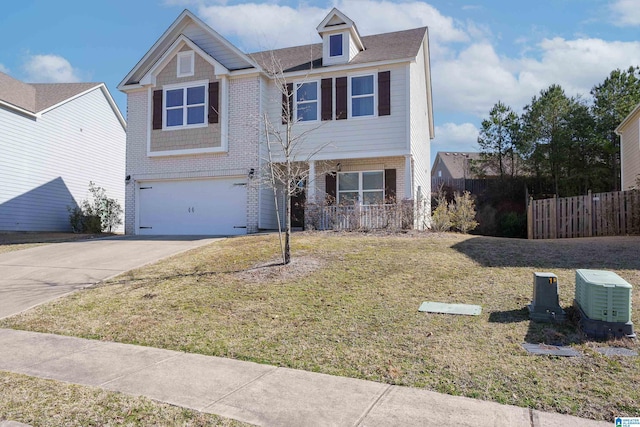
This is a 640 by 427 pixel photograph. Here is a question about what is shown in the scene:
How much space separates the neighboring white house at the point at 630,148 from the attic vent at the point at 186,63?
55.5 ft

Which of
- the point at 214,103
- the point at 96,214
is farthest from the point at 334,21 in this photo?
the point at 96,214

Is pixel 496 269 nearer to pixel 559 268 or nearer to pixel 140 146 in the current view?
pixel 559 268

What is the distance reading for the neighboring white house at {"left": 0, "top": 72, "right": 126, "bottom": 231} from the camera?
64.9 ft

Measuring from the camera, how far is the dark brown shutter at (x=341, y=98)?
54.1 ft

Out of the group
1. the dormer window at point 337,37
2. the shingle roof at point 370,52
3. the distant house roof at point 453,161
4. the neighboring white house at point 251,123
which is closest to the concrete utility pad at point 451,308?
the neighboring white house at point 251,123

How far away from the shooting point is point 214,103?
17.4 metres

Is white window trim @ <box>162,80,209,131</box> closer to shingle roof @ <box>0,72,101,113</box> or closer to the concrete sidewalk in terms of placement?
shingle roof @ <box>0,72,101,113</box>

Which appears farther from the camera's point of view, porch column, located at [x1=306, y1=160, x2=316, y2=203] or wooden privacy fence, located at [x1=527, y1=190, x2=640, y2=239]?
porch column, located at [x1=306, y1=160, x2=316, y2=203]

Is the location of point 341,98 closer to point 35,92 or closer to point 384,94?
point 384,94

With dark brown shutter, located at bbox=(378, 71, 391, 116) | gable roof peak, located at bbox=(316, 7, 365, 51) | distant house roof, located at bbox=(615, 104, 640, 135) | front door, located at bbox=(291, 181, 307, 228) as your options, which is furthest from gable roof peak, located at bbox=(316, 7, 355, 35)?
distant house roof, located at bbox=(615, 104, 640, 135)

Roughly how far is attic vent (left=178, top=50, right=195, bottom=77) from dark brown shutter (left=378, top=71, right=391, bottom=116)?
7.41 metres

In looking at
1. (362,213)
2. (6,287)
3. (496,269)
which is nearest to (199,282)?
(6,287)

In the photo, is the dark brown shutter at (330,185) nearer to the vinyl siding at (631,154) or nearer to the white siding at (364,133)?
the white siding at (364,133)

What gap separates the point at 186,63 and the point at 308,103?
5.18 meters
